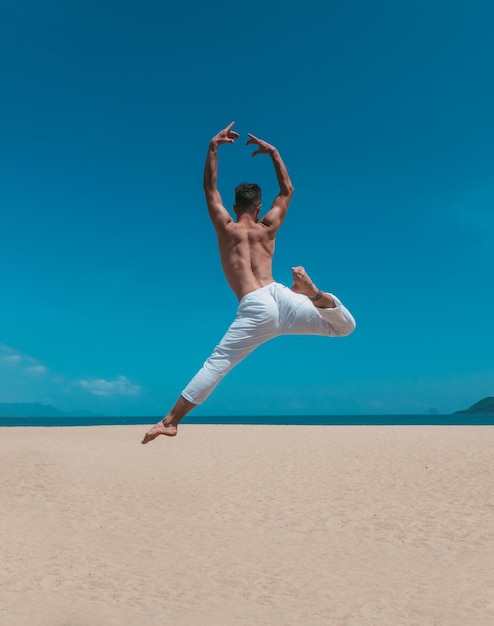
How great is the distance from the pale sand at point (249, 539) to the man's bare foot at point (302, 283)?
8.83 metres

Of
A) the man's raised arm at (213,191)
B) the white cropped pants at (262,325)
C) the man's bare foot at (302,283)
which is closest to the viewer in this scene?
the man's bare foot at (302,283)

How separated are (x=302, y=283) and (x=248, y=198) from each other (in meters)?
0.91

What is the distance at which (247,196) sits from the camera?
4.66 meters

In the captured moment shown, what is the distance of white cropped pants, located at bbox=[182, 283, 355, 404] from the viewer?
438 centimetres

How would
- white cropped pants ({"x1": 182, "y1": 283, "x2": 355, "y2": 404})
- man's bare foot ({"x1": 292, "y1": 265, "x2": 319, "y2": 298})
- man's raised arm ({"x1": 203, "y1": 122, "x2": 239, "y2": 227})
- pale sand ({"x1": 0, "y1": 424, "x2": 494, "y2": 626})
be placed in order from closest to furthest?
man's bare foot ({"x1": 292, "y1": 265, "x2": 319, "y2": 298}) → white cropped pants ({"x1": 182, "y1": 283, "x2": 355, "y2": 404}) → man's raised arm ({"x1": 203, "y1": 122, "x2": 239, "y2": 227}) → pale sand ({"x1": 0, "y1": 424, "x2": 494, "y2": 626})

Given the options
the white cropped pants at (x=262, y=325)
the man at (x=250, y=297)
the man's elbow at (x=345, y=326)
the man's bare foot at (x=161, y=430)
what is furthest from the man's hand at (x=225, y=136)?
the man's bare foot at (x=161, y=430)

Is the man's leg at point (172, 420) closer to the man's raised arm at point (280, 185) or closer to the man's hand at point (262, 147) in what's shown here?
the man's raised arm at point (280, 185)

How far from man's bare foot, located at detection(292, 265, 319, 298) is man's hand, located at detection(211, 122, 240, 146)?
4.06 ft

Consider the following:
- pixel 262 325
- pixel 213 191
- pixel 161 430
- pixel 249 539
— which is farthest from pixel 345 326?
pixel 249 539

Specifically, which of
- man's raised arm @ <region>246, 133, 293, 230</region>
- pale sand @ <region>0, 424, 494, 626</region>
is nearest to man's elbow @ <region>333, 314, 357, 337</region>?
man's raised arm @ <region>246, 133, 293, 230</region>

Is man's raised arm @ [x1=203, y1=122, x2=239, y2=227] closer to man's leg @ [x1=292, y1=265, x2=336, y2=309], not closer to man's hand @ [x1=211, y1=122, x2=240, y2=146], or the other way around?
man's hand @ [x1=211, y1=122, x2=240, y2=146]

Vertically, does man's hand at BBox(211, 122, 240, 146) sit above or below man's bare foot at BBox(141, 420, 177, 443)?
above

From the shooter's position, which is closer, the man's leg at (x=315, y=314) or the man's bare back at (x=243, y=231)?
the man's leg at (x=315, y=314)

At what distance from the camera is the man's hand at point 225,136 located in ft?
15.4
